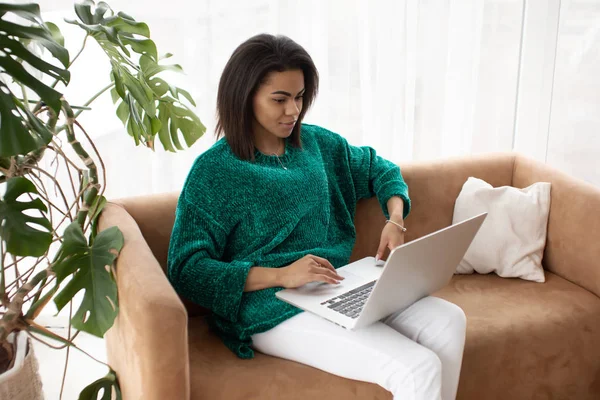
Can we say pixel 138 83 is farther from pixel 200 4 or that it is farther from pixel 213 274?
pixel 200 4

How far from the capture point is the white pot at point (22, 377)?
1.75 meters

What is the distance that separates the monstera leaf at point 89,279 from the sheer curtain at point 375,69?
1.03 metres

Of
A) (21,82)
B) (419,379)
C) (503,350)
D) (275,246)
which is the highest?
(21,82)

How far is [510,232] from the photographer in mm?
2318

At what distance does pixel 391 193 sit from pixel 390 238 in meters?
0.21

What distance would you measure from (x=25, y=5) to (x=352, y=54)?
1603mm

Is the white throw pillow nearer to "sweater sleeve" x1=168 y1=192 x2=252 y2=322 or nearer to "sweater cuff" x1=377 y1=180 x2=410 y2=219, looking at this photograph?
"sweater cuff" x1=377 y1=180 x2=410 y2=219

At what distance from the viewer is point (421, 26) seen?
288 cm

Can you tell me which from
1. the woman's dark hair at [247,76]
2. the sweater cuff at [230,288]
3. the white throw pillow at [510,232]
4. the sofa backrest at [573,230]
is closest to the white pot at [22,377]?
the sweater cuff at [230,288]

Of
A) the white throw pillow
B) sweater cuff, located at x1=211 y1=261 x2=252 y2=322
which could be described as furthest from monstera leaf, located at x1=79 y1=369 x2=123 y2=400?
the white throw pillow

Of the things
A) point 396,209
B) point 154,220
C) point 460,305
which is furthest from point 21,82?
point 460,305

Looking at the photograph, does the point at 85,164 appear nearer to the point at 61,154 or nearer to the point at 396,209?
the point at 61,154

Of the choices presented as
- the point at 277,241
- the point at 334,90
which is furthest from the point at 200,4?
the point at 277,241

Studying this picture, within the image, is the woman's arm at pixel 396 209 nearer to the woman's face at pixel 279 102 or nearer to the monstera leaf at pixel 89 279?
the woman's face at pixel 279 102
